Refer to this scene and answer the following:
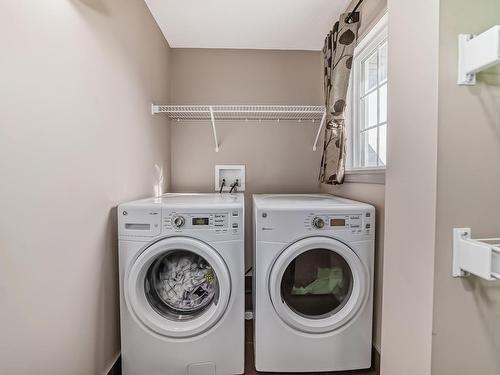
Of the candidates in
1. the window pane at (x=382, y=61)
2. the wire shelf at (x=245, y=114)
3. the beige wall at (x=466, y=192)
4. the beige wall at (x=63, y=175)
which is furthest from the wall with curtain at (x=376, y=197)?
the beige wall at (x=63, y=175)

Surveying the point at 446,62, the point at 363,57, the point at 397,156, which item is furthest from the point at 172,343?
the point at 363,57

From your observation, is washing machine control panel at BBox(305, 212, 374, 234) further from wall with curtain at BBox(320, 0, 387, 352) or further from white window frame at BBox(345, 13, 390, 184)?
white window frame at BBox(345, 13, 390, 184)

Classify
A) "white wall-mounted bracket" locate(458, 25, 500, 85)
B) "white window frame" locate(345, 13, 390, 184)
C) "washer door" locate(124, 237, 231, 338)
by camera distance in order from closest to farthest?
"white wall-mounted bracket" locate(458, 25, 500, 85) → "washer door" locate(124, 237, 231, 338) → "white window frame" locate(345, 13, 390, 184)

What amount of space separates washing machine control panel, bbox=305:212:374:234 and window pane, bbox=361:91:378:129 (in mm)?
745

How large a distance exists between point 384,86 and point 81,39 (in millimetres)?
1606

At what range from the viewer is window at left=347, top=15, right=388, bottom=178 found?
5.16 feet

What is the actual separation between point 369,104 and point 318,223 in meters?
1.05

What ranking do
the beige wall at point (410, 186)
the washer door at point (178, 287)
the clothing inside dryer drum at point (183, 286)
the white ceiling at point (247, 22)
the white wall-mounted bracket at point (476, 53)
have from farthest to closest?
the white ceiling at point (247, 22)
the clothing inside dryer drum at point (183, 286)
the washer door at point (178, 287)
the beige wall at point (410, 186)
the white wall-mounted bracket at point (476, 53)

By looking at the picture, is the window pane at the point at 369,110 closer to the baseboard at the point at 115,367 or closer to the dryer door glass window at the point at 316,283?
the dryer door glass window at the point at 316,283

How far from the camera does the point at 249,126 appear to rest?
2275 mm

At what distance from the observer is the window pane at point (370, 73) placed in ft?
5.54

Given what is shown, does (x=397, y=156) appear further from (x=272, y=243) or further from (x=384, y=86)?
(x=384, y=86)

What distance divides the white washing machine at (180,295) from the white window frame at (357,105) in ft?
2.74

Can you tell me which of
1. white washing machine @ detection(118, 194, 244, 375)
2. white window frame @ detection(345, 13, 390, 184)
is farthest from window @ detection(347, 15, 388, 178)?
white washing machine @ detection(118, 194, 244, 375)
